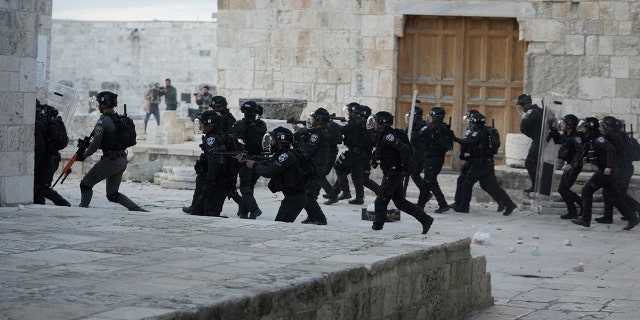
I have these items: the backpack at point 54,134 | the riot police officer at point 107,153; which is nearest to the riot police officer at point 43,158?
the backpack at point 54,134

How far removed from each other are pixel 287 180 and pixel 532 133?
20.7 feet

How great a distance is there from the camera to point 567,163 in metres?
16.5

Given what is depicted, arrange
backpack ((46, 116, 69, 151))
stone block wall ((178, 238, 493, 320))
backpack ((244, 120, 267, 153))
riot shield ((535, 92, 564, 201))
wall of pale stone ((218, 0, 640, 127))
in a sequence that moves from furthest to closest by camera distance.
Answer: wall of pale stone ((218, 0, 640, 127)), riot shield ((535, 92, 564, 201)), backpack ((244, 120, 267, 153)), backpack ((46, 116, 69, 151)), stone block wall ((178, 238, 493, 320))

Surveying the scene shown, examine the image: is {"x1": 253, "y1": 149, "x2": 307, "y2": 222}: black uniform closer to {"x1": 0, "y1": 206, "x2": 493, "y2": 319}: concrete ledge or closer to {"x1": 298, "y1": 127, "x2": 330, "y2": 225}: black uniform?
{"x1": 298, "y1": 127, "x2": 330, "y2": 225}: black uniform

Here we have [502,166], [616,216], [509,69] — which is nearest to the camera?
[616,216]

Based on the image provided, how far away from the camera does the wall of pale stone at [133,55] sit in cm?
4000

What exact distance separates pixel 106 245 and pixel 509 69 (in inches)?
514

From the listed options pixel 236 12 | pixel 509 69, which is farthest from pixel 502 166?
pixel 236 12

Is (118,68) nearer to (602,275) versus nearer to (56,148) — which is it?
(56,148)

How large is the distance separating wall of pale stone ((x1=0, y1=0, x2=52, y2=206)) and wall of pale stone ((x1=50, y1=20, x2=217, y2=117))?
87.6 feet

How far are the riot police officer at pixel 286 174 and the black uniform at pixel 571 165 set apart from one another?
471cm

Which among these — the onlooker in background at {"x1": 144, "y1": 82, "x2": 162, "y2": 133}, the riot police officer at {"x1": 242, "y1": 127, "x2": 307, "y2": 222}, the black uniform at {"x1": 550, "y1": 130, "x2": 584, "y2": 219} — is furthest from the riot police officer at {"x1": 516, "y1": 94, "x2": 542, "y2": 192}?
the onlooker in background at {"x1": 144, "y1": 82, "x2": 162, "y2": 133}

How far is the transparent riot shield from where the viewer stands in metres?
19.3

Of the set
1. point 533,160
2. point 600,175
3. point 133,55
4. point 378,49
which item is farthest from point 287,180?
point 133,55
